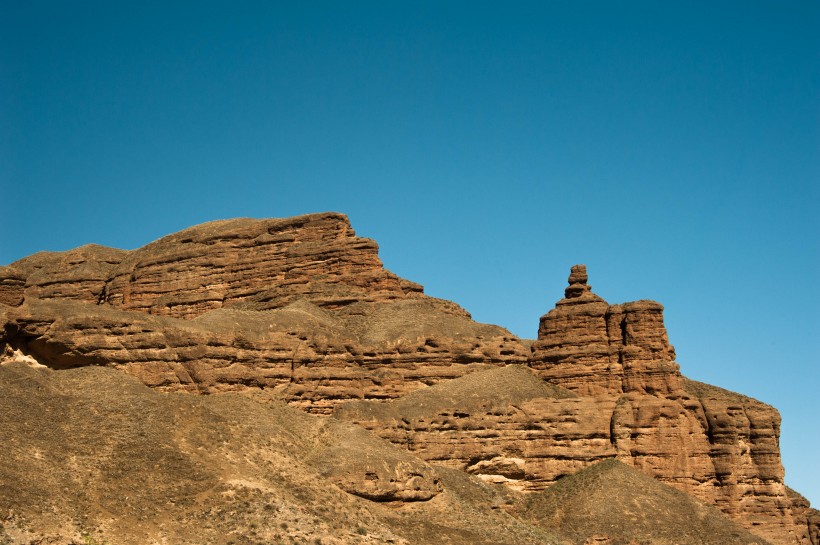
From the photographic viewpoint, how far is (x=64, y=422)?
6091cm

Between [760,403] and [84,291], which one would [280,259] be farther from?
[760,403]

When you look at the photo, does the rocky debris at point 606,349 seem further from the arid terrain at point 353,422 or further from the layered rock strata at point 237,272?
the layered rock strata at point 237,272

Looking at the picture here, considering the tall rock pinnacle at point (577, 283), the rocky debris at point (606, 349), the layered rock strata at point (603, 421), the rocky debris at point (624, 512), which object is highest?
the tall rock pinnacle at point (577, 283)

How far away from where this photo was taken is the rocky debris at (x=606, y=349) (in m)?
76.6

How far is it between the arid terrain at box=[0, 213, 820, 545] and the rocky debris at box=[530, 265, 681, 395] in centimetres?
12

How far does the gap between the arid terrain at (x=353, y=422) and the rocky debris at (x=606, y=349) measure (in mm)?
117

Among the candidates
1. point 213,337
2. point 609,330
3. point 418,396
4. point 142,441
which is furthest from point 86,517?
point 609,330

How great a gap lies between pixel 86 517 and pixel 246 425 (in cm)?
1241

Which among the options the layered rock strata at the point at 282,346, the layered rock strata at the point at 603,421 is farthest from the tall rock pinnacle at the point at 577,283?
the layered rock strata at the point at 282,346

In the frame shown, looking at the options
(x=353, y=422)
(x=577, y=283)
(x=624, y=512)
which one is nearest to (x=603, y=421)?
(x=624, y=512)

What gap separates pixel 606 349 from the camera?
255 feet

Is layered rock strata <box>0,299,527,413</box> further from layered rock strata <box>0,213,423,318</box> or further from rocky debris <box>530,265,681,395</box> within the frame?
layered rock strata <box>0,213,423,318</box>

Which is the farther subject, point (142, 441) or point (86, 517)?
point (142, 441)

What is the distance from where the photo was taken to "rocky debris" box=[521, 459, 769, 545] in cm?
6769
